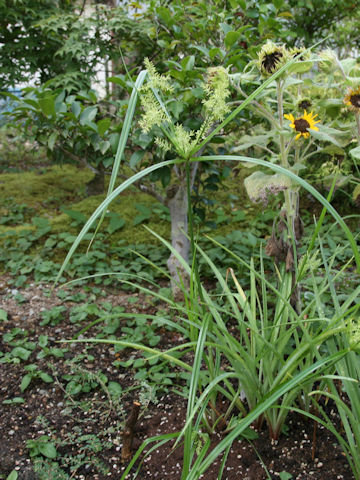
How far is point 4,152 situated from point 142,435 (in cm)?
429

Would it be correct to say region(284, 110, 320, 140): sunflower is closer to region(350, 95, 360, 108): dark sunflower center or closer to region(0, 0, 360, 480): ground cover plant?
region(0, 0, 360, 480): ground cover plant

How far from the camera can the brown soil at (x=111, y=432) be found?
1238 millimetres

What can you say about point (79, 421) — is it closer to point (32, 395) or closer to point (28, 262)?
point (32, 395)

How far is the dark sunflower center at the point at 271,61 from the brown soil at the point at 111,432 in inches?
40.4

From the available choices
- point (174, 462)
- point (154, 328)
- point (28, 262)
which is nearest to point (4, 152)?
point (28, 262)

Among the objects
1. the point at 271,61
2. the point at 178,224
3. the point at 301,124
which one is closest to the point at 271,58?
the point at 271,61

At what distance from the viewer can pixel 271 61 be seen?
4.03 ft

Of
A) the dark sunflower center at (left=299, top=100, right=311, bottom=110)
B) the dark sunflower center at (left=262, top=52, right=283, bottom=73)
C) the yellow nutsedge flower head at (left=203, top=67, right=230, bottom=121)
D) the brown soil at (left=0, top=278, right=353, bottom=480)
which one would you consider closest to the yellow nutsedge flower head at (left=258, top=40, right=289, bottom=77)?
the dark sunflower center at (left=262, top=52, right=283, bottom=73)

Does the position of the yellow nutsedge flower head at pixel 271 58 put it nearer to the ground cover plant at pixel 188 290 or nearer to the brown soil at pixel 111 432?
the ground cover plant at pixel 188 290

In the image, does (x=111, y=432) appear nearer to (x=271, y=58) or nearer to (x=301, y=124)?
(x=301, y=124)

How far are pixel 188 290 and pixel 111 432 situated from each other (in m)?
0.88

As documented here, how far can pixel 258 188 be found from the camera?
1.32 metres

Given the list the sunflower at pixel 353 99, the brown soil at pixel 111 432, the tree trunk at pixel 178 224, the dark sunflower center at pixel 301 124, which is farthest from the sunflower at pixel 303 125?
the tree trunk at pixel 178 224

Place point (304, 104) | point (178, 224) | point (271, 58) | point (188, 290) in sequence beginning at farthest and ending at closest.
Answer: point (178, 224) → point (188, 290) → point (304, 104) → point (271, 58)
